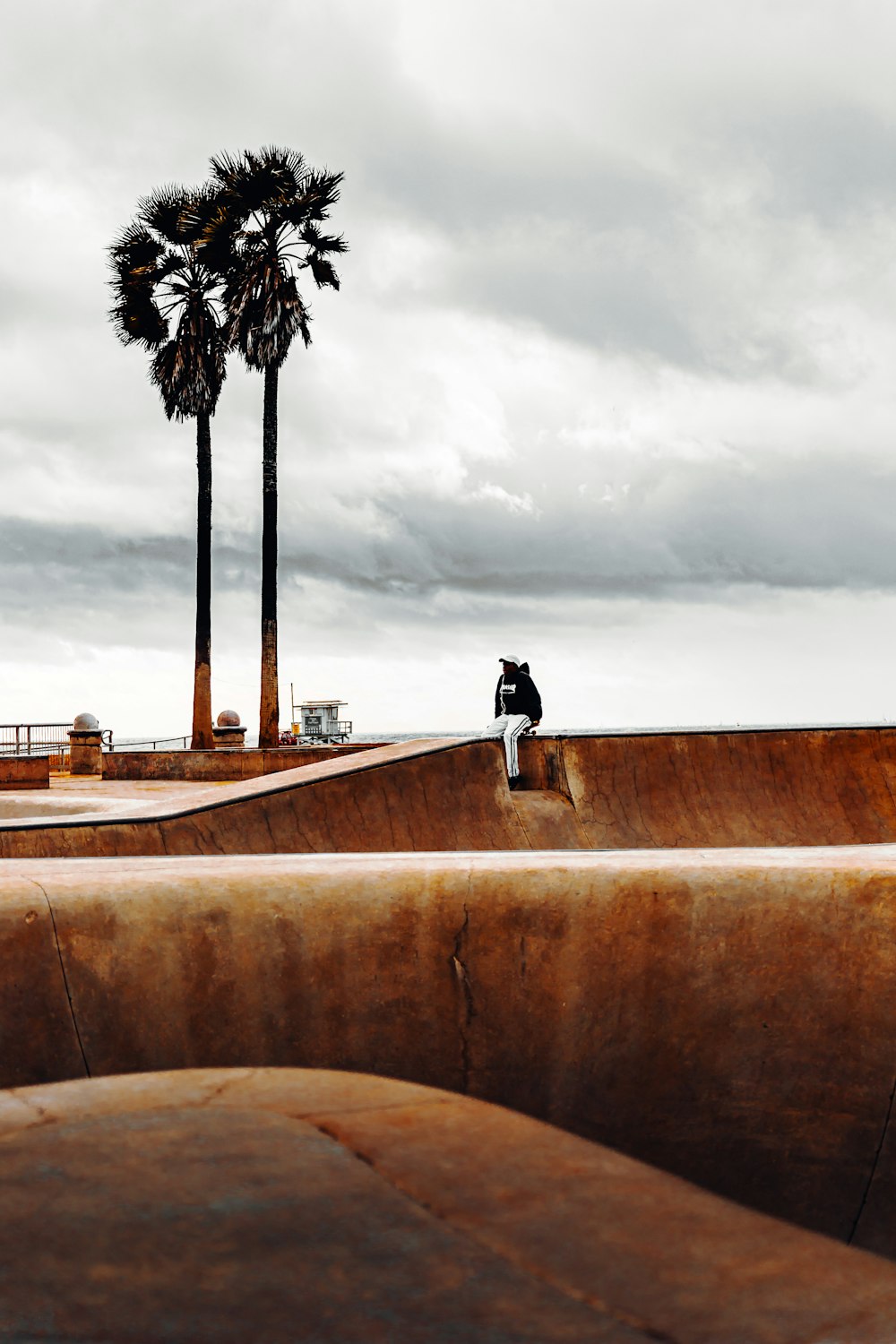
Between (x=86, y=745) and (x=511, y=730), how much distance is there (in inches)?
642

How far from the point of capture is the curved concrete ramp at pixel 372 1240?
178cm

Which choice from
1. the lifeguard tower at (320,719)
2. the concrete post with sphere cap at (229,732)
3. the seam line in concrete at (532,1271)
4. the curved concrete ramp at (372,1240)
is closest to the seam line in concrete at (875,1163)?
the curved concrete ramp at (372,1240)

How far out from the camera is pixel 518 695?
12.2 metres

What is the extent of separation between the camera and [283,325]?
24.5 metres

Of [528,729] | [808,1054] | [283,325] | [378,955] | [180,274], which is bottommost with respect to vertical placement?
[808,1054]

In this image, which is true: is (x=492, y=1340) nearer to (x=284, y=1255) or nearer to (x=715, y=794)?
(x=284, y=1255)

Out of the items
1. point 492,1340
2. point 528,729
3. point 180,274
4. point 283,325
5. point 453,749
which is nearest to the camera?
point 492,1340

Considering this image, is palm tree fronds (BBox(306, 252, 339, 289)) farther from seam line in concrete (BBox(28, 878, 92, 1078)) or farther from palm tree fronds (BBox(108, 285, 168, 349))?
seam line in concrete (BBox(28, 878, 92, 1078))

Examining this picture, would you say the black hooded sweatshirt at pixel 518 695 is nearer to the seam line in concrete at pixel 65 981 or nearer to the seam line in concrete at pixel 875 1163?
the seam line in concrete at pixel 875 1163

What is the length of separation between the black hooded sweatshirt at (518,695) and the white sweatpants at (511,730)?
0.08m

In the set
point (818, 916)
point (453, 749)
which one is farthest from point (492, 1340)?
point (453, 749)

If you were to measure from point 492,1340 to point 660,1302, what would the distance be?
390mm

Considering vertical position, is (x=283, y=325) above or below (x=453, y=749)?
above

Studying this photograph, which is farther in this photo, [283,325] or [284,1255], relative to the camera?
[283,325]
